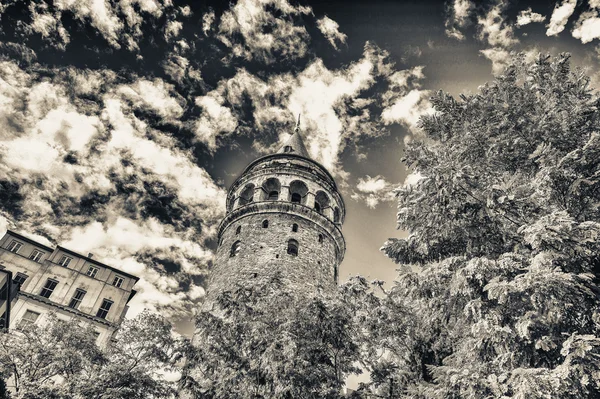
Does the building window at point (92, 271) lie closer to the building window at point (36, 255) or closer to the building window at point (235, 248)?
the building window at point (36, 255)

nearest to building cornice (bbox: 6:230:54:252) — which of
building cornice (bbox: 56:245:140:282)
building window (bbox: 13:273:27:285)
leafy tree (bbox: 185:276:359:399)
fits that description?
building cornice (bbox: 56:245:140:282)

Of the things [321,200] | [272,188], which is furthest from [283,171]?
[321,200]

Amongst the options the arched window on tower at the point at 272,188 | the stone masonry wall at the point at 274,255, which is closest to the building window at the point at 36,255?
the stone masonry wall at the point at 274,255

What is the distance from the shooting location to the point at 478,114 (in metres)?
8.99

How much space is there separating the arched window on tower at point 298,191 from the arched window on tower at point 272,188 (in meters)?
0.95

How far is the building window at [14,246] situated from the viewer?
31641 mm

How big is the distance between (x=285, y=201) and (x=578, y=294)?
667 inches

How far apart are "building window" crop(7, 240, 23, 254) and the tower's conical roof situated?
84.1ft

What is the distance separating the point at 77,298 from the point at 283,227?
23.0 m

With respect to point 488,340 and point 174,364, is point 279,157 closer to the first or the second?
point 174,364

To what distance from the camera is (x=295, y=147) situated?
2814 cm

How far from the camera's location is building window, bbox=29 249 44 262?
32.1 meters

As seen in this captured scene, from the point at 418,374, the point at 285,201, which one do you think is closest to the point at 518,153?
the point at 418,374

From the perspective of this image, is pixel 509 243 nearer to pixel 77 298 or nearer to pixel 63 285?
pixel 77 298
